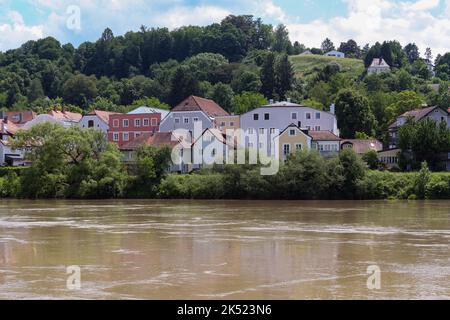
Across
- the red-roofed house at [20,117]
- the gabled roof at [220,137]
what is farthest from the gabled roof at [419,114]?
the red-roofed house at [20,117]

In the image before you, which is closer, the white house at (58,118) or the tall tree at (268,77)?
the white house at (58,118)

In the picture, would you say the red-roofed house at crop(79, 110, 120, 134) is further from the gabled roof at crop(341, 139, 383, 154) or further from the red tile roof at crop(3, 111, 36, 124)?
the gabled roof at crop(341, 139, 383, 154)

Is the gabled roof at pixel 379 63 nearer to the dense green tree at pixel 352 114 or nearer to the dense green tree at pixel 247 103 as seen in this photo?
the dense green tree at pixel 247 103

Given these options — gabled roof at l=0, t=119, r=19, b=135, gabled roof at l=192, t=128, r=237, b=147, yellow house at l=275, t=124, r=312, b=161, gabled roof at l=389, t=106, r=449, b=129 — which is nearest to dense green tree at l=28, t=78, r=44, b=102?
gabled roof at l=0, t=119, r=19, b=135

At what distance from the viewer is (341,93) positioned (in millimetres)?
89062

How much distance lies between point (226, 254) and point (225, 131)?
5540cm

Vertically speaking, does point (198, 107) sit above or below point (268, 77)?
below

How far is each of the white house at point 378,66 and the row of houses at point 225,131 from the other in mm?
80859

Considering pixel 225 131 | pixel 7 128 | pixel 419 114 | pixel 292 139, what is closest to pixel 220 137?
pixel 225 131

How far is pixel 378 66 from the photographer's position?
16688 centimetres

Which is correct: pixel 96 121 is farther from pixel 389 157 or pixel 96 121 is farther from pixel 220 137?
pixel 389 157

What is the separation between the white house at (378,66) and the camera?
165 m

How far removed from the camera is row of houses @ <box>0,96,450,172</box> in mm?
73750

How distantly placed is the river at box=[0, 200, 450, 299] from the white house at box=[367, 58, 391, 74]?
403 feet
